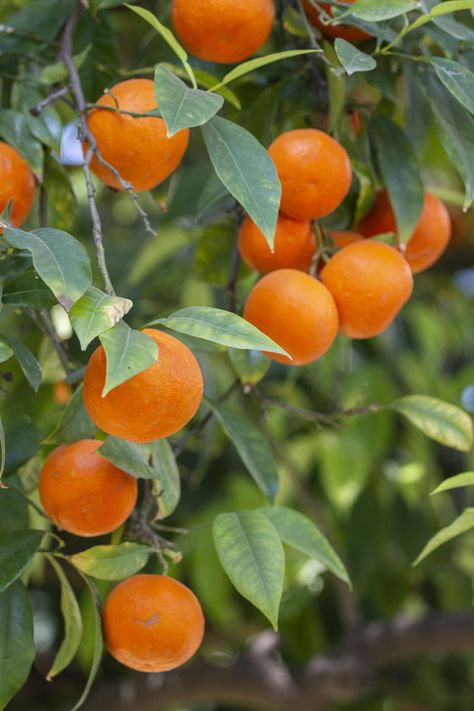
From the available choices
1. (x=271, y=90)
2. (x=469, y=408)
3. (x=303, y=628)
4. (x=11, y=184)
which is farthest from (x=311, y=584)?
(x=11, y=184)

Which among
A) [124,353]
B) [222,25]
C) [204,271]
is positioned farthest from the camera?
[204,271]

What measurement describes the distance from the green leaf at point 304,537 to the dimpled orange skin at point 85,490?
0.11m

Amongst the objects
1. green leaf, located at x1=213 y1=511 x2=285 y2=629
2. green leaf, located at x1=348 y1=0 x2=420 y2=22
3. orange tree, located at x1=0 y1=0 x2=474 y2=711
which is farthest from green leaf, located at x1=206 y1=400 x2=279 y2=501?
green leaf, located at x1=348 y1=0 x2=420 y2=22

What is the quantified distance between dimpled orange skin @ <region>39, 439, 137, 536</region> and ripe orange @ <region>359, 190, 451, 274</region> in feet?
1.03

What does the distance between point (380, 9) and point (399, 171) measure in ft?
0.52

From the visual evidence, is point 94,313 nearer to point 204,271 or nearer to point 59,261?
point 59,261

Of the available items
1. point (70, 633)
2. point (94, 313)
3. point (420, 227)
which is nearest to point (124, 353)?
point (94, 313)

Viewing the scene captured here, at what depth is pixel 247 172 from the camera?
2.00ft

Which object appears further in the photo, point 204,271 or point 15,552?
point 204,271

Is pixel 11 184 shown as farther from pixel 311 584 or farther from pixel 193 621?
pixel 311 584

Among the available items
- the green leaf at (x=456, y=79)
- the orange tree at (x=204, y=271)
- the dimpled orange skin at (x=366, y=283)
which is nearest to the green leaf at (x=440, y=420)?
the orange tree at (x=204, y=271)

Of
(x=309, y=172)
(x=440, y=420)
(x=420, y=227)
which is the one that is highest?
(x=309, y=172)

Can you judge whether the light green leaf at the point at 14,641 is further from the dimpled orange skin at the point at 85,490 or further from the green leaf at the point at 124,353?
the green leaf at the point at 124,353

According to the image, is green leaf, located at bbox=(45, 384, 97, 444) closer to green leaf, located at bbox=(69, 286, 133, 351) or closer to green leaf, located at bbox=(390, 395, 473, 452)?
green leaf, located at bbox=(69, 286, 133, 351)
